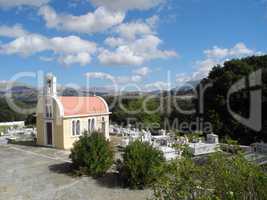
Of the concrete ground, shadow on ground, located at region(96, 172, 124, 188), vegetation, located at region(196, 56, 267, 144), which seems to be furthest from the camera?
vegetation, located at region(196, 56, 267, 144)

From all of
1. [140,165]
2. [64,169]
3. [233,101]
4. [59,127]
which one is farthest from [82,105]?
[233,101]

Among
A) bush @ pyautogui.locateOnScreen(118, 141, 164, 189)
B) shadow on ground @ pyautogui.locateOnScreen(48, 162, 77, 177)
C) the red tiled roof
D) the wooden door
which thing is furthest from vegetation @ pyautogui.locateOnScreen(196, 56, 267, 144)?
shadow on ground @ pyautogui.locateOnScreen(48, 162, 77, 177)

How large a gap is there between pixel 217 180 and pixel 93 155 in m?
11.5

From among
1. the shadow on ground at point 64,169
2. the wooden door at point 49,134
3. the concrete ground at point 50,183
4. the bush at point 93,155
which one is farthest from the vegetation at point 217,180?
the wooden door at point 49,134

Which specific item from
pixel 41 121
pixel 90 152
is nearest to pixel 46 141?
pixel 41 121

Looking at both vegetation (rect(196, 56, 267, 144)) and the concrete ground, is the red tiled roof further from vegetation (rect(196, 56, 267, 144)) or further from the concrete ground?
vegetation (rect(196, 56, 267, 144))

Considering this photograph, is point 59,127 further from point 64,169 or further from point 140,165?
point 140,165

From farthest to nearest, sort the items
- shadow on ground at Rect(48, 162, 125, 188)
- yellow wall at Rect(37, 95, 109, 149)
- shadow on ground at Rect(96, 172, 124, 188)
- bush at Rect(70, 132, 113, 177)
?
yellow wall at Rect(37, 95, 109, 149) → bush at Rect(70, 132, 113, 177) → shadow on ground at Rect(48, 162, 125, 188) → shadow on ground at Rect(96, 172, 124, 188)

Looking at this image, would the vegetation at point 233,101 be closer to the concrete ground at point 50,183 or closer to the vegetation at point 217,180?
the concrete ground at point 50,183

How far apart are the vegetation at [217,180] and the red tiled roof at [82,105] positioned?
18506mm

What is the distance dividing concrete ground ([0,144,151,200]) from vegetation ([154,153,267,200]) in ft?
23.7

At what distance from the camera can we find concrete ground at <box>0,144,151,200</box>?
48.1ft

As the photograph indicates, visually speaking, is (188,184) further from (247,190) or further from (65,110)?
(65,110)

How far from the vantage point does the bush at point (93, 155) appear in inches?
687
